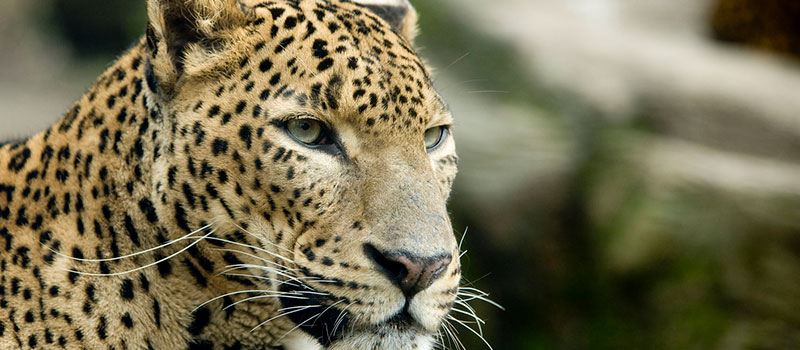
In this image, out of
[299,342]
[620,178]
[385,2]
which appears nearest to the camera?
[299,342]

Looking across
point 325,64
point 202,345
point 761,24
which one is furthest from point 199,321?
point 761,24

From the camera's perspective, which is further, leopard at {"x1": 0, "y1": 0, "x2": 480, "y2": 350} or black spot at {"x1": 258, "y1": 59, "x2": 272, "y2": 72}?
black spot at {"x1": 258, "y1": 59, "x2": 272, "y2": 72}

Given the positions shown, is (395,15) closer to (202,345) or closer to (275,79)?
(275,79)

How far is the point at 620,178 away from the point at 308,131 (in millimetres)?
8263

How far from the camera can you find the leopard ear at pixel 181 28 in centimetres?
453

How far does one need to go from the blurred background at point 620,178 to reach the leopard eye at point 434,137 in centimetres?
546

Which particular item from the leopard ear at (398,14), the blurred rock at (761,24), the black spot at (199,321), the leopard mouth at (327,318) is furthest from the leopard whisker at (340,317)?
the blurred rock at (761,24)

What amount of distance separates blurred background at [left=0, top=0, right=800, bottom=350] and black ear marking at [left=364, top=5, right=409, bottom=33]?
5.26 metres

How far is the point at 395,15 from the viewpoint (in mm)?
5996

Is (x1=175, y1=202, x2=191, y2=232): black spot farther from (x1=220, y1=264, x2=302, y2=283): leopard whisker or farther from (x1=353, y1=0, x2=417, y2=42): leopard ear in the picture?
(x1=353, y1=0, x2=417, y2=42): leopard ear

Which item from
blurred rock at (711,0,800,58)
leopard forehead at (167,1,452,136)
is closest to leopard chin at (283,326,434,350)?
leopard forehead at (167,1,452,136)

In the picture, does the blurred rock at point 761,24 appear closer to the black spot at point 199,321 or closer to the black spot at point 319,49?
the black spot at point 319,49

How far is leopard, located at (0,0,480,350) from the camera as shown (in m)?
4.43

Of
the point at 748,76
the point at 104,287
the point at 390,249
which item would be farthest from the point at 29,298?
the point at 748,76
